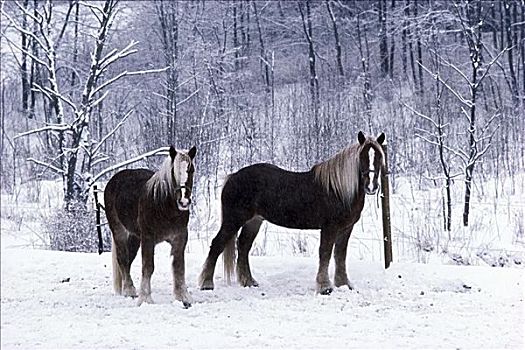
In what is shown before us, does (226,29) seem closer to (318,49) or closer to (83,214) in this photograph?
(318,49)

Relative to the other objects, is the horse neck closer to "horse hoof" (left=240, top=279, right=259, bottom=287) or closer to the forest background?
"horse hoof" (left=240, top=279, right=259, bottom=287)

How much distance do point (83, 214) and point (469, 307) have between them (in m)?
6.58

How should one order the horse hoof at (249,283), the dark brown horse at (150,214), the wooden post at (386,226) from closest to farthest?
1. the dark brown horse at (150,214)
2. the horse hoof at (249,283)
3. the wooden post at (386,226)

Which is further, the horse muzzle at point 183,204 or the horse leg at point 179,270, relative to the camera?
the horse leg at point 179,270

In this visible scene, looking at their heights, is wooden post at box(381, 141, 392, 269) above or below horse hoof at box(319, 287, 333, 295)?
above

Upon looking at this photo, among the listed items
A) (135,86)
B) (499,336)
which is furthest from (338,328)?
(135,86)

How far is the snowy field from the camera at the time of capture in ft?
16.5

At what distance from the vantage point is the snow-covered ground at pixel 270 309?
5027 millimetres

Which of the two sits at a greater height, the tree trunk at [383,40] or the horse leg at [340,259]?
the tree trunk at [383,40]

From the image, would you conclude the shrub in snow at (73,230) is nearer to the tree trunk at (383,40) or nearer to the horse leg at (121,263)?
the horse leg at (121,263)

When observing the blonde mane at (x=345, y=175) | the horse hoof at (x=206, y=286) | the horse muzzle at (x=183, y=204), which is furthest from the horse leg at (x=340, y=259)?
the horse muzzle at (x=183, y=204)

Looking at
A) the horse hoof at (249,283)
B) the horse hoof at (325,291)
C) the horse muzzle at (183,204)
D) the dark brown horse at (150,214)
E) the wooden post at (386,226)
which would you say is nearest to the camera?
the horse muzzle at (183,204)

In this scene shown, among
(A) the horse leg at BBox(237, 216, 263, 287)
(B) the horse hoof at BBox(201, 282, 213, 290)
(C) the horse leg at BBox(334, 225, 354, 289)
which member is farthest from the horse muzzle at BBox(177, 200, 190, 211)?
(C) the horse leg at BBox(334, 225, 354, 289)

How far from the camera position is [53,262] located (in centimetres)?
791
